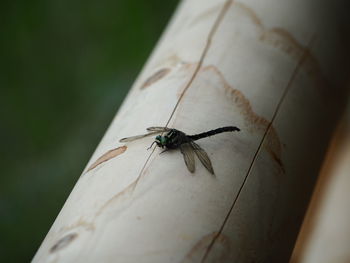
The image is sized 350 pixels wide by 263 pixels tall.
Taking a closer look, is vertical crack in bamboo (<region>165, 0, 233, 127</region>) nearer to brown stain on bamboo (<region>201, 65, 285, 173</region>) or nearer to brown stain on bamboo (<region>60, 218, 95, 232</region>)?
brown stain on bamboo (<region>201, 65, 285, 173</region>)

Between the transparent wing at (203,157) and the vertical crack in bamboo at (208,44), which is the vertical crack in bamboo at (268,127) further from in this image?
the vertical crack in bamboo at (208,44)

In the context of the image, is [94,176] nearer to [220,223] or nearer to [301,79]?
[220,223]

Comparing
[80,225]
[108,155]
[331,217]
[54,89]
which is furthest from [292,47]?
[54,89]

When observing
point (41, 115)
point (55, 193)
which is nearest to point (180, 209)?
point (55, 193)

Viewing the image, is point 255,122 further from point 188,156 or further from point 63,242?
point 63,242

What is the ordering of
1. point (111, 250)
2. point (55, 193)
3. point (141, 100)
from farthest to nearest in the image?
point (55, 193), point (141, 100), point (111, 250)

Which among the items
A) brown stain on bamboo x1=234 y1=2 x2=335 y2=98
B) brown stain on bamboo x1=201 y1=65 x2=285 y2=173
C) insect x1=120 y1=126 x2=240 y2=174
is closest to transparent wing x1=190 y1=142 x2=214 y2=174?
insect x1=120 y1=126 x2=240 y2=174
